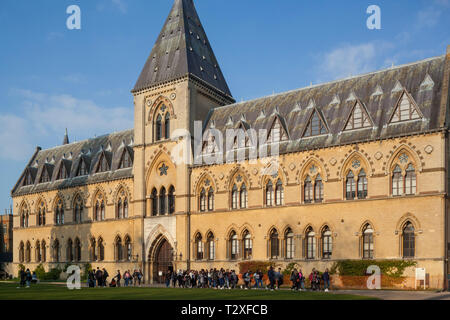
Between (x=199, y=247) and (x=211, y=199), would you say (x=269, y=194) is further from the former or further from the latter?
(x=199, y=247)

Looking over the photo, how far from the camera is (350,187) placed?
1428 inches

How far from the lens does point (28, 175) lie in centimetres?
6288

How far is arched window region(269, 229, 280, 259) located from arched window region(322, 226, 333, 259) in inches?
152

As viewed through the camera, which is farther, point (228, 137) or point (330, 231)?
point (228, 137)

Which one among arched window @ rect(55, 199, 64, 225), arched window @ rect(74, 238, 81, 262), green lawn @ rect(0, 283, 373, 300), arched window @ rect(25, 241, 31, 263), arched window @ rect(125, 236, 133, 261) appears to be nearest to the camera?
green lawn @ rect(0, 283, 373, 300)

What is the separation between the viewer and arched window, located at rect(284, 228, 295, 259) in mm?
38688

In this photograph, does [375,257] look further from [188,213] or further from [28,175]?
[28,175]

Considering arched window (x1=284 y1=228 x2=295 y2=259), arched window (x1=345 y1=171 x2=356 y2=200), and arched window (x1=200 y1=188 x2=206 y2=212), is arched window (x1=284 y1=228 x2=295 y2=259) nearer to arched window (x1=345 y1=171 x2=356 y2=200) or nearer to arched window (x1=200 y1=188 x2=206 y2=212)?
arched window (x1=345 y1=171 x2=356 y2=200)

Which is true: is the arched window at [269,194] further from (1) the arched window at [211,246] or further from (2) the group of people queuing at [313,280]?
(2) the group of people queuing at [313,280]

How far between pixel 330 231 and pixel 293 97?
1280 cm

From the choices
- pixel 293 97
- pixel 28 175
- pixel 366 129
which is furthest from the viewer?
pixel 28 175

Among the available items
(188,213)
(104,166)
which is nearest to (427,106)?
(188,213)

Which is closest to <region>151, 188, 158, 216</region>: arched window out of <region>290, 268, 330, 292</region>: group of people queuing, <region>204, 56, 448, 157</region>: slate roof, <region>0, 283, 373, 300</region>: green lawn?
<region>204, 56, 448, 157</region>: slate roof

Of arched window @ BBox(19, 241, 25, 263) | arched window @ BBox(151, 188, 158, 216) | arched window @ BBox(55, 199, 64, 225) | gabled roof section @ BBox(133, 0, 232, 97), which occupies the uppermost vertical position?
gabled roof section @ BBox(133, 0, 232, 97)
